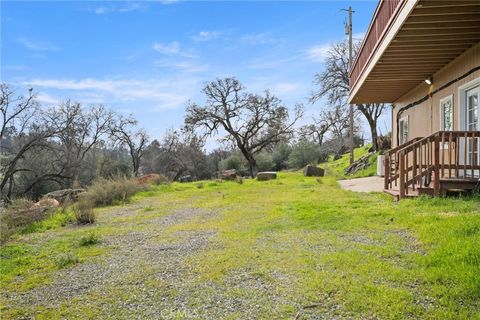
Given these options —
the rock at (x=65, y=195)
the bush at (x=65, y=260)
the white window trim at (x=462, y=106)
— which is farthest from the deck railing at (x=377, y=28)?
the rock at (x=65, y=195)

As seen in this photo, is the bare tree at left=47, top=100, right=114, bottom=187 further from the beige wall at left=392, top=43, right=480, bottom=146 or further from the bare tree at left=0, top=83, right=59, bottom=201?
the beige wall at left=392, top=43, right=480, bottom=146

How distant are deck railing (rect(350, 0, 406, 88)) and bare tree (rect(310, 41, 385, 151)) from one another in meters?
17.5

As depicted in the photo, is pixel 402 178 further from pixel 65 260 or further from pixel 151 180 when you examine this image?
pixel 151 180

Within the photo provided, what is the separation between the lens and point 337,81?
92.6 ft

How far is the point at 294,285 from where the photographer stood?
11.7ft

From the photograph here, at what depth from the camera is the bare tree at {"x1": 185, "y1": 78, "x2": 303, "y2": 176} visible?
27.5 meters

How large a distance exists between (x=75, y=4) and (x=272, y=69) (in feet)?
35.6

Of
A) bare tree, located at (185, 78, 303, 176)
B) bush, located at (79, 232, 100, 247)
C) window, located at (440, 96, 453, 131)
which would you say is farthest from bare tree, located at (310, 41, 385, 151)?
bush, located at (79, 232, 100, 247)

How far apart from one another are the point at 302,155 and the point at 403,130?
16.5 m

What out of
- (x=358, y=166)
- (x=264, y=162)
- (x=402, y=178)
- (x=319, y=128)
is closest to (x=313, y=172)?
(x=358, y=166)

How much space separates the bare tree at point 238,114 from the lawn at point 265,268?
68.8ft

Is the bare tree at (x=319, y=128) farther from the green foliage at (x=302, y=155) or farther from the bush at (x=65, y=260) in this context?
the bush at (x=65, y=260)

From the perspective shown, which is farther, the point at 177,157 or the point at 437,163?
the point at 177,157

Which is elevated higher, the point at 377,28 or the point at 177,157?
the point at 377,28
